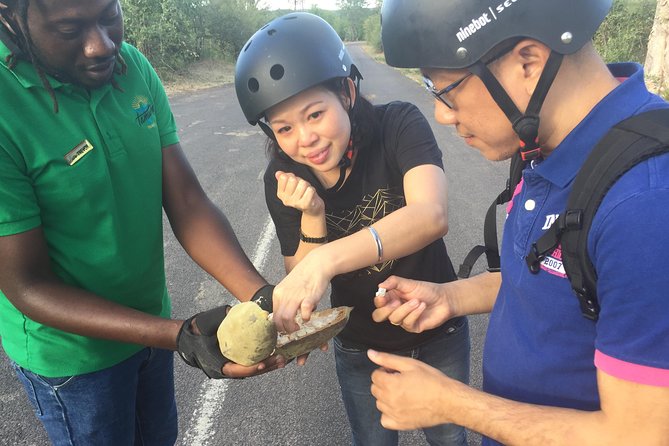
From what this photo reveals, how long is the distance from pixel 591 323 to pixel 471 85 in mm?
756

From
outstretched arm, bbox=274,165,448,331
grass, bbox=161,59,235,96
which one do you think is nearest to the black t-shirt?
outstretched arm, bbox=274,165,448,331

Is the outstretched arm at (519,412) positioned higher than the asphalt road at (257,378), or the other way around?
the outstretched arm at (519,412)

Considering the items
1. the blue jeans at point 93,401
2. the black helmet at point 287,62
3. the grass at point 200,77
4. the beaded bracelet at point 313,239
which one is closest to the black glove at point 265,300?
the beaded bracelet at point 313,239

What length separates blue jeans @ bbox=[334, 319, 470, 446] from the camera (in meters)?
2.41

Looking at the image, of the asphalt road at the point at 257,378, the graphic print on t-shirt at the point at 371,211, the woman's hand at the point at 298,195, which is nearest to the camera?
the woman's hand at the point at 298,195

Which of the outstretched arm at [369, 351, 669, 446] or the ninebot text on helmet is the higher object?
the ninebot text on helmet

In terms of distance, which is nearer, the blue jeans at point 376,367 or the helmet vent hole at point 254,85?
the helmet vent hole at point 254,85

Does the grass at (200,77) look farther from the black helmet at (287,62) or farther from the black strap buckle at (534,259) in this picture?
the black strap buckle at (534,259)

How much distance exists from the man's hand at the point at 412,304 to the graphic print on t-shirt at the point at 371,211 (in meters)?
0.25

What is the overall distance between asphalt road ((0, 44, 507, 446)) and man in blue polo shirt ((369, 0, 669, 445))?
1.91 m

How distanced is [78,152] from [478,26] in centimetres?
148

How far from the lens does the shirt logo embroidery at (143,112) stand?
2107 mm

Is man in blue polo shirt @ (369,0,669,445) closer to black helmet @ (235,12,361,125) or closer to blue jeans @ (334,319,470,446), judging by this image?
black helmet @ (235,12,361,125)

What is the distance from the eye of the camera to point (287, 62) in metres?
2.21
